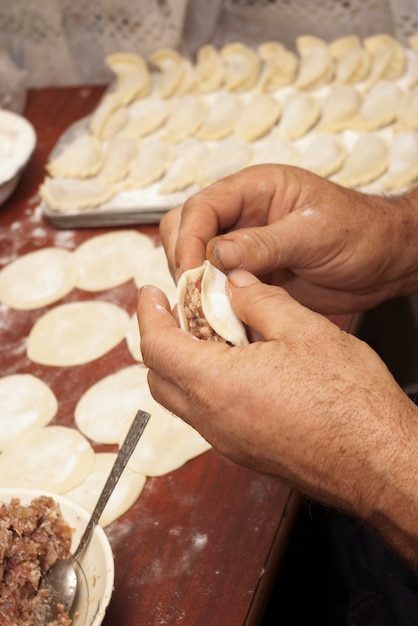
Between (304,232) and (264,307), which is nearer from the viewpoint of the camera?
(264,307)

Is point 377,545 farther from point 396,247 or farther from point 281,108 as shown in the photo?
point 281,108

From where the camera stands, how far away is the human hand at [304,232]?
1759mm

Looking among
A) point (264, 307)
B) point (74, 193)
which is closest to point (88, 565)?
point (264, 307)

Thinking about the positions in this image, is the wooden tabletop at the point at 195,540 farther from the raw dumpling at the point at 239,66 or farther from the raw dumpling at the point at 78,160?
the raw dumpling at the point at 239,66

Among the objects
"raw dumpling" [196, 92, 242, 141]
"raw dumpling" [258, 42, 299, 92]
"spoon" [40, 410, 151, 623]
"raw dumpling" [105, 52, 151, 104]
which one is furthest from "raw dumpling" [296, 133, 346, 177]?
"spoon" [40, 410, 151, 623]

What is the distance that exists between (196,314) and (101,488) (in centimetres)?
56

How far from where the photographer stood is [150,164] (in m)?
2.92

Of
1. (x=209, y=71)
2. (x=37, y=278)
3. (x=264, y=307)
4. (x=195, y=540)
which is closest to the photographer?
(x=264, y=307)

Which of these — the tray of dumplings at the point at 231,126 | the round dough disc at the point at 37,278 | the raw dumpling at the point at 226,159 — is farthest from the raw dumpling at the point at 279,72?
the round dough disc at the point at 37,278

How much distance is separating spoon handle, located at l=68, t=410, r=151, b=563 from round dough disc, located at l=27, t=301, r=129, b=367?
0.71m

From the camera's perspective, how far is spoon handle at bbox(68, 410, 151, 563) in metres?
1.52

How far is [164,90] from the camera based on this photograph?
3338mm

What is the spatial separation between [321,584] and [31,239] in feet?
5.24

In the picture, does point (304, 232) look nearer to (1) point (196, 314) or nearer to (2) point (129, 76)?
(1) point (196, 314)
